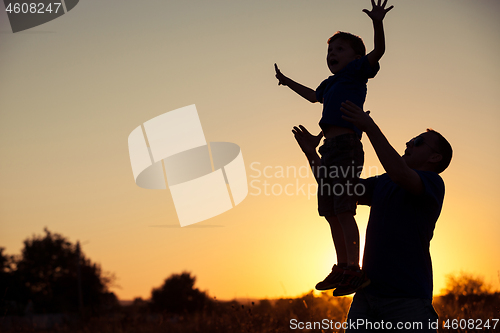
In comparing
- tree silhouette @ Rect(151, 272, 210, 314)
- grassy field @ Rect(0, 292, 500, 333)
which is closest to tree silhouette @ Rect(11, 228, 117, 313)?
tree silhouette @ Rect(151, 272, 210, 314)

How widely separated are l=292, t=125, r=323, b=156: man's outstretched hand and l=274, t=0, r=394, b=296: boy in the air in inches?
7.4

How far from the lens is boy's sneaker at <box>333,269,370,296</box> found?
295cm

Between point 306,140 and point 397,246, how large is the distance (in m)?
1.29

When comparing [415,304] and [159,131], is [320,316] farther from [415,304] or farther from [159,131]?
[415,304]

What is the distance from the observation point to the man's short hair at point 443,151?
3.34 meters

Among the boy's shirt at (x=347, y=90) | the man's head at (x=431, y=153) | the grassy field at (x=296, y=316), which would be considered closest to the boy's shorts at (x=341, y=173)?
the boy's shirt at (x=347, y=90)

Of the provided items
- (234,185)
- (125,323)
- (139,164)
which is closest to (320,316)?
(234,185)

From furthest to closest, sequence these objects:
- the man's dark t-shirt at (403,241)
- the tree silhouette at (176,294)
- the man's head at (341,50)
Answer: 1. the tree silhouette at (176,294)
2. the man's head at (341,50)
3. the man's dark t-shirt at (403,241)

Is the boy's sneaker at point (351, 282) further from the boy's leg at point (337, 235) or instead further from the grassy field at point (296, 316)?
the grassy field at point (296, 316)

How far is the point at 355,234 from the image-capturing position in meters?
3.30

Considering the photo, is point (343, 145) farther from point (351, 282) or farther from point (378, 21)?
point (351, 282)

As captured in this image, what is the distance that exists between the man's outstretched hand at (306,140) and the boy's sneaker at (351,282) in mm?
1160

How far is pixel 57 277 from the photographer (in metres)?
54.8

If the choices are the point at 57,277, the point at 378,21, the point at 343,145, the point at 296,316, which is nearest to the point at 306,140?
the point at 343,145
